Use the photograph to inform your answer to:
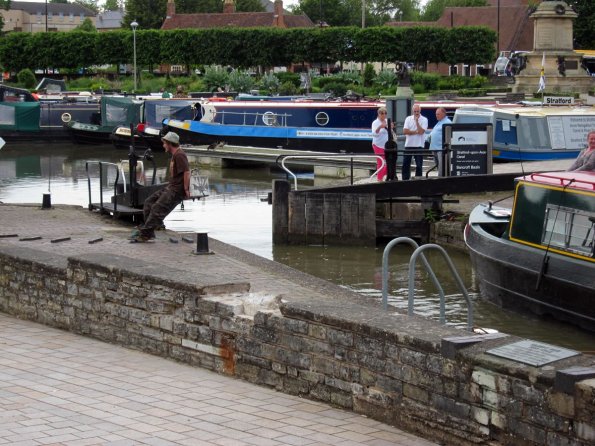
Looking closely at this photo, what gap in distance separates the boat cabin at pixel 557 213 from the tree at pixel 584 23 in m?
76.8

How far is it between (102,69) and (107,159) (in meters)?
63.3

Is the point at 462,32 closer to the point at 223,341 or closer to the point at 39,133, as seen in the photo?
the point at 39,133

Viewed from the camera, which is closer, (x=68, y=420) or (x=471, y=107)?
(x=68, y=420)

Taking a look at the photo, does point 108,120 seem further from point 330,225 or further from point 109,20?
point 109,20

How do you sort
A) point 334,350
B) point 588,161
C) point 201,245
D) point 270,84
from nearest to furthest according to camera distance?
point 334,350 → point 201,245 → point 588,161 → point 270,84

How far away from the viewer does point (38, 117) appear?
54406mm

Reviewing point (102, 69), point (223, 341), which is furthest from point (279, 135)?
point (102, 69)

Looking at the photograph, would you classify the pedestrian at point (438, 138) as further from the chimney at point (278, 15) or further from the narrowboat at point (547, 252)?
the chimney at point (278, 15)

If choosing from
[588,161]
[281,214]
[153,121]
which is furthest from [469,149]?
[153,121]

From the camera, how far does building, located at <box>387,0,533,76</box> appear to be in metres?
102

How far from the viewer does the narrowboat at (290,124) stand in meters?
39.5

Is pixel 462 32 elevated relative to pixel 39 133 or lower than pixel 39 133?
elevated

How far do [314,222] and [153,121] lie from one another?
28261 mm

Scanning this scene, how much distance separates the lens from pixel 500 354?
669 cm
